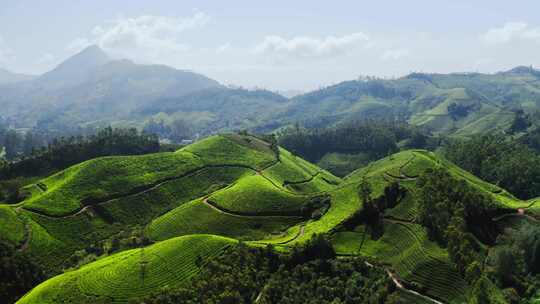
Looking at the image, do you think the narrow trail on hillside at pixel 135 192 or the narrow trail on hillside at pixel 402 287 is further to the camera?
the narrow trail on hillside at pixel 135 192

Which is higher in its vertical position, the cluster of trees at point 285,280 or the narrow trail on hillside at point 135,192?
the narrow trail on hillside at point 135,192

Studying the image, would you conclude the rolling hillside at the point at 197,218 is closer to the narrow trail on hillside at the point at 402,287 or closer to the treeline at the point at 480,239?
the narrow trail on hillside at the point at 402,287

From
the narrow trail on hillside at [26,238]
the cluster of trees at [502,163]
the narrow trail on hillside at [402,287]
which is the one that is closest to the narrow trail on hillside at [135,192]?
the narrow trail on hillside at [26,238]

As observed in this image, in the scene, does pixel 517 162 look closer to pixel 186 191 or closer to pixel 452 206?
pixel 452 206

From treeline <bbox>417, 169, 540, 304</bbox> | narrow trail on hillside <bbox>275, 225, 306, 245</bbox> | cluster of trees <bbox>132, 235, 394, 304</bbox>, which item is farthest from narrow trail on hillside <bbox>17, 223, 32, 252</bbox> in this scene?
treeline <bbox>417, 169, 540, 304</bbox>

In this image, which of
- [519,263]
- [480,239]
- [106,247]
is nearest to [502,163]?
[480,239]

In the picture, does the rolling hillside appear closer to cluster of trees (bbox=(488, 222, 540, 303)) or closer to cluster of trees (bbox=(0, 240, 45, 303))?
cluster of trees (bbox=(0, 240, 45, 303))

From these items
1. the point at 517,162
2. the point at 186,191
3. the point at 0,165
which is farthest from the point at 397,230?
the point at 0,165
